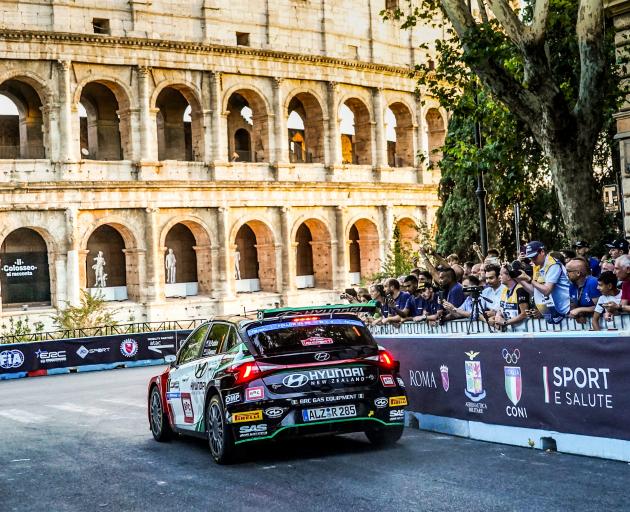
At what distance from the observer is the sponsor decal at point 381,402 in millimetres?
10859

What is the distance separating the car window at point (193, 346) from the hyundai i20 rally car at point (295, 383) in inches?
26.2

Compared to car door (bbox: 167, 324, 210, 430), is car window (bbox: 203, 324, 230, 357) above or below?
above

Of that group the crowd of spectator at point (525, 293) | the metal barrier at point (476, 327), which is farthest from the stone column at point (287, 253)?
the crowd of spectator at point (525, 293)

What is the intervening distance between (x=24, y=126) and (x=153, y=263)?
7.84 meters

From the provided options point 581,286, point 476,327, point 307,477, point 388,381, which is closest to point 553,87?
point 581,286

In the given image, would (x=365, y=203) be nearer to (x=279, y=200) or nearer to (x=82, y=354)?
(x=279, y=200)

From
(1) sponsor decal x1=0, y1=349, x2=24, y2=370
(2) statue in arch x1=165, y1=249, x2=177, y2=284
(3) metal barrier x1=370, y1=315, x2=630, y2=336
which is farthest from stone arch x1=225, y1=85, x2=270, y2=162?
(3) metal barrier x1=370, y1=315, x2=630, y2=336

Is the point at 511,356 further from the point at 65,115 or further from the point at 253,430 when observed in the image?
the point at 65,115

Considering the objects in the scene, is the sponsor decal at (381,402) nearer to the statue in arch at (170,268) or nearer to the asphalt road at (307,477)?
the asphalt road at (307,477)

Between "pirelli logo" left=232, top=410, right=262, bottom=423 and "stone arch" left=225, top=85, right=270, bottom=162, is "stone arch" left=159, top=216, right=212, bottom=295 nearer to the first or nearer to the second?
"stone arch" left=225, top=85, right=270, bottom=162

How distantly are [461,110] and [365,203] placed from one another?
28150mm

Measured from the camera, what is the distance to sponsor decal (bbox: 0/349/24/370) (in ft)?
103

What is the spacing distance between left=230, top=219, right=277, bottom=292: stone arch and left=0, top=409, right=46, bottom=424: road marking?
2578 cm

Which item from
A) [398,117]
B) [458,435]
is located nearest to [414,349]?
[458,435]
